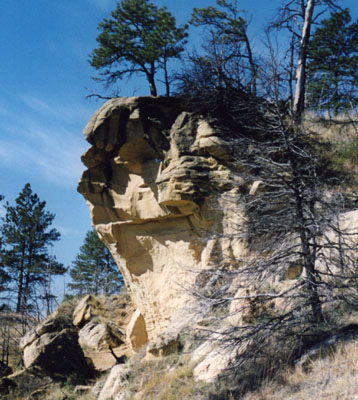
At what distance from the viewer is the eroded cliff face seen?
13.5m

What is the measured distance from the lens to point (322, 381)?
7.16 metres

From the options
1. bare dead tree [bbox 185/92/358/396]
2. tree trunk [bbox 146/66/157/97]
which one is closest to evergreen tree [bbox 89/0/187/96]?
tree trunk [bbox 146/66/157/97]

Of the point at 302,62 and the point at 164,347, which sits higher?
the point at 302,62

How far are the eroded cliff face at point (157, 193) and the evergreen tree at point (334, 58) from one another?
25.1 feet

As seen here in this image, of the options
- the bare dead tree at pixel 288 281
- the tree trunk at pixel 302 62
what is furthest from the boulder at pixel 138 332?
the tree trunk at pixel 302 62

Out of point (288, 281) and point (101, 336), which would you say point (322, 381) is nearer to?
point (288, 281)

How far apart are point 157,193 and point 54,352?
623 centimetres

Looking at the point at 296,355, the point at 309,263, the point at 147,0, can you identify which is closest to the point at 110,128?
the point at 147,0

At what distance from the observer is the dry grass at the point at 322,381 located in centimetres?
670

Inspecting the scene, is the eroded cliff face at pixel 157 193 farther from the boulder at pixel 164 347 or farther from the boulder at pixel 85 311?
the boulder at pixel 85 311

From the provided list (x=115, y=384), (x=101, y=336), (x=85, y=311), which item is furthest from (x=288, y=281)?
(x=85, y=311)

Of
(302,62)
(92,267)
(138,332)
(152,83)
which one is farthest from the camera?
(92,267)

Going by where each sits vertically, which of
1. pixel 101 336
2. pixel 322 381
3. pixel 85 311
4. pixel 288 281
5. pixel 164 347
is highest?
pixel 85 311

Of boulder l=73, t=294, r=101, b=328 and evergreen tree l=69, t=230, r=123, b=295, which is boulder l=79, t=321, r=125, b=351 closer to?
boulder l=73, t=294, r=101, b=328
